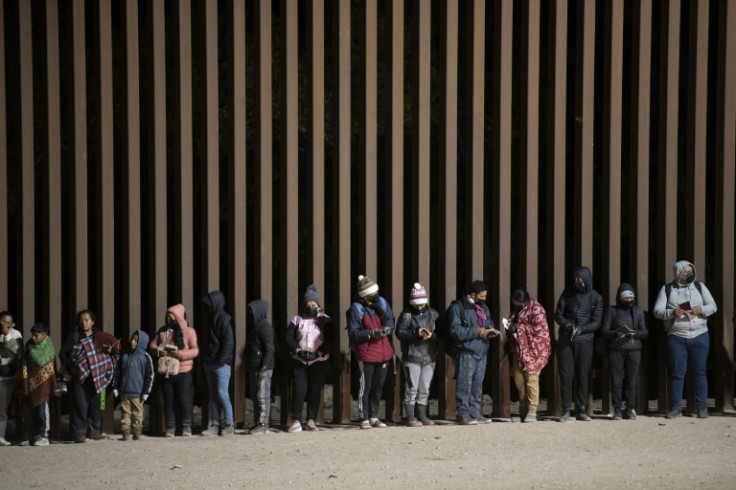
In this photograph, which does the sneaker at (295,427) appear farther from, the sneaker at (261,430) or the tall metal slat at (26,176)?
the tall metal slat at (26,176)

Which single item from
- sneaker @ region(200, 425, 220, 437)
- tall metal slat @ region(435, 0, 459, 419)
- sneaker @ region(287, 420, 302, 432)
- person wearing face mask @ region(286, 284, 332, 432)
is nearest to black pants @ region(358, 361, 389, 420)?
person wearing face mask @ region(286, 284, 332, 432)

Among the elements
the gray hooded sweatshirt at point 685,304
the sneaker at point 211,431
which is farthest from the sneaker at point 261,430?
the gray hooded sweatshirt at point 685,304

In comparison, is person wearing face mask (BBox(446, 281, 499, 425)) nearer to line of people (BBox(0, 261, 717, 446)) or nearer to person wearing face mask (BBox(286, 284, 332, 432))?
line of people (BBox(0, 261, 717, 446))

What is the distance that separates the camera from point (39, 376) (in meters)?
Answer: 11.0

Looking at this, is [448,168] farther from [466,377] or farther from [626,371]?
[626,371]

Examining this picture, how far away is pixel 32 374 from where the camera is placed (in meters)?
11.0

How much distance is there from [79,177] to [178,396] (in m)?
2.40

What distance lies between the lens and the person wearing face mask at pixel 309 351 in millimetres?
11555

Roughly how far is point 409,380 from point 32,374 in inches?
140

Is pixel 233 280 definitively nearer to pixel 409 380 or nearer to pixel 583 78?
pixel 409 380

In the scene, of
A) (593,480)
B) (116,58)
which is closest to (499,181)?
(593,480)

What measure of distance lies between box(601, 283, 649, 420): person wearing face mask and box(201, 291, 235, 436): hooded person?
149 inches

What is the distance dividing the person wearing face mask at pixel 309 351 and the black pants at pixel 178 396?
99 cm

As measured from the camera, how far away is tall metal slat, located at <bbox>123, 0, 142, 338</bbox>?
1186 cm
